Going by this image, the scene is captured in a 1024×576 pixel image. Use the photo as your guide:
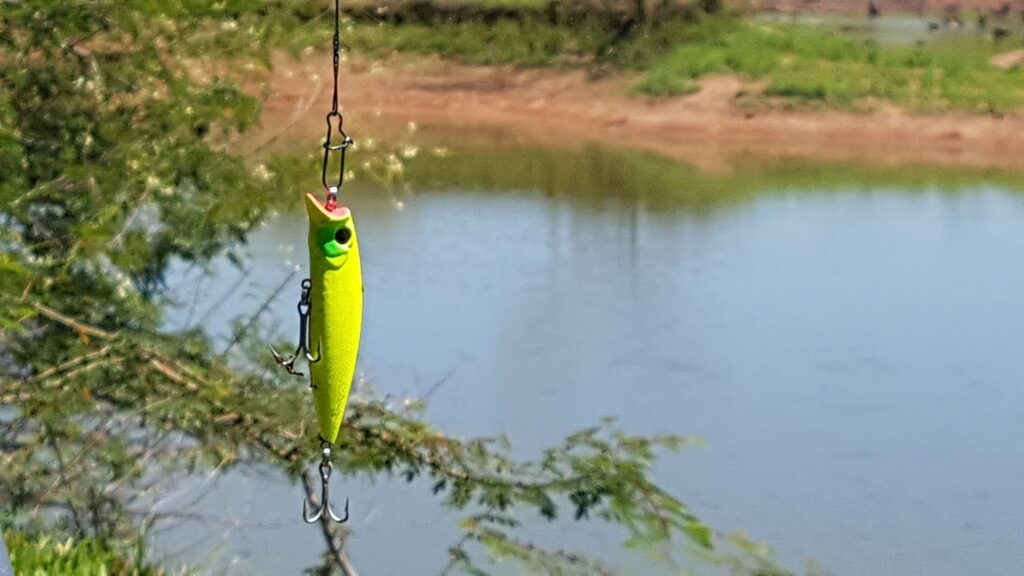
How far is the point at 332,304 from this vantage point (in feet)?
6.45

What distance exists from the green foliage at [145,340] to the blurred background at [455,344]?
0.04ft

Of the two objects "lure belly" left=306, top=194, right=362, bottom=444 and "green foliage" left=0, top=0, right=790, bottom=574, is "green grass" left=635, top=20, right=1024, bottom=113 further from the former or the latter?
"lure belly" left=306, top=194, right=362, bottom=444

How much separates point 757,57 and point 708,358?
8.86 metres

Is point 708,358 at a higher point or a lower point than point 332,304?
lower

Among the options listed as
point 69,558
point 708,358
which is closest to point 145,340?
point 69,558

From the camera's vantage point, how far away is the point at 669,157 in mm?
13828

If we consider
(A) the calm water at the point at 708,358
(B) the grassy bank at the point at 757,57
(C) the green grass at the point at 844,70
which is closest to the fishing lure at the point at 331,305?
(A) the calm water at the point at 708,358

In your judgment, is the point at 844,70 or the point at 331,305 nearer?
the point at 331,305

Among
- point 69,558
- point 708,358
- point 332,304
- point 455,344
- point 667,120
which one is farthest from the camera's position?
point 667,120

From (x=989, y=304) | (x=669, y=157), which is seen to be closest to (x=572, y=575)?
(x=989, y=304)

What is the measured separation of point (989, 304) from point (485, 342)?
3.09 metres

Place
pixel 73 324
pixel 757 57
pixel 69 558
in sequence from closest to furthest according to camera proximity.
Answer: pixel 69 558 → pixel 73 324 → pixel 757 57

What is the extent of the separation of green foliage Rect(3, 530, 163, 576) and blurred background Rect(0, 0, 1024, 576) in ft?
0.04

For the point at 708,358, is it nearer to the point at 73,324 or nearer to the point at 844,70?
the point at 73,324
